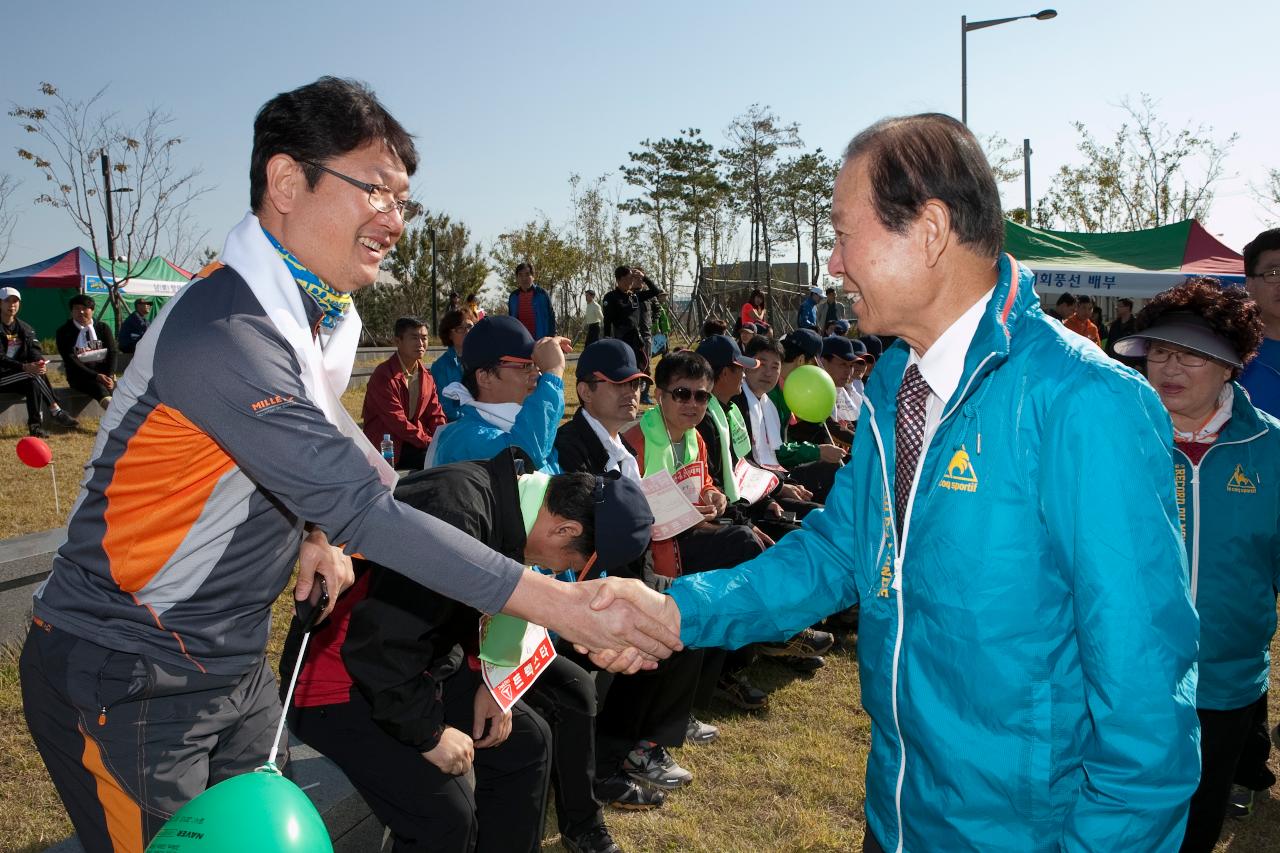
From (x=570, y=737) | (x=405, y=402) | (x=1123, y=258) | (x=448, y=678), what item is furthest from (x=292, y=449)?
(x=1123, y=258)

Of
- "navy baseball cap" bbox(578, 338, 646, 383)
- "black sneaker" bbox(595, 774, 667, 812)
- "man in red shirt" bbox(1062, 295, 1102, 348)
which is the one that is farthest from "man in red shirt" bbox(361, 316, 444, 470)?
"man in red shirt" bbox(1062, 295, 1102, 348)

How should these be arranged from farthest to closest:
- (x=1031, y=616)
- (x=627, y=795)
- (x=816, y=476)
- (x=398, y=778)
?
1. (x=816, y=476)
2. (x=627, y=795)
3. (x=398, y=778)
4. (x=1031, y=616)

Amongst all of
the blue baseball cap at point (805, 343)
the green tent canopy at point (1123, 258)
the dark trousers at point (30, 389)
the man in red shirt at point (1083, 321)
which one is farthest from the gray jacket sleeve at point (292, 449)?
the green tent canopy at point (1123, 258)

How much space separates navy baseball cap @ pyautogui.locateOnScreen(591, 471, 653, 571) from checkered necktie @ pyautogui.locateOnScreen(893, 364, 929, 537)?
1410mm

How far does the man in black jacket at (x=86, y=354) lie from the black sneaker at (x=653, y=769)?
11.5 m

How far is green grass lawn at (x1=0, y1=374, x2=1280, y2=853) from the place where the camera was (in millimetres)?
3635

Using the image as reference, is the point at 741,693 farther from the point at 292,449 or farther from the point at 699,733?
the point at 292,449

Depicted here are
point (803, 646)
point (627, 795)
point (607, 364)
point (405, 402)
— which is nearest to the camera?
point (627, 795)

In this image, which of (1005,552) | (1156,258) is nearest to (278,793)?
(1005,552)

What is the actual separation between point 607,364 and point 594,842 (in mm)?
2388

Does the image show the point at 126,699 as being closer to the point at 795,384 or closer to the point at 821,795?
the point at 821,795

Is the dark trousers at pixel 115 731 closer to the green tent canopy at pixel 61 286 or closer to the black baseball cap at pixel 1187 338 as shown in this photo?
the black baseball cap at pixel 1187 338

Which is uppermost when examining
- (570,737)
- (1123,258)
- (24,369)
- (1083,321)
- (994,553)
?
(1123,258)

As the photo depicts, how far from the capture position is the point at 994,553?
1524mm
